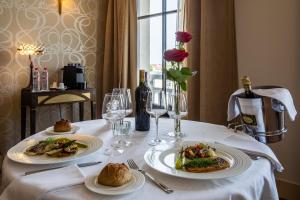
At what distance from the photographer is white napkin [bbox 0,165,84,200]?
740 millimetres

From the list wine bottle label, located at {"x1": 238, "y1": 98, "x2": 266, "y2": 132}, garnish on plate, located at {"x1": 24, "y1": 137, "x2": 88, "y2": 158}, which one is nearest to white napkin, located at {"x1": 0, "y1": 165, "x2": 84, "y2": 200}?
garnish on plate, located at {"x1": 24, "y1": 137, "x2": 88, "y2": 158}

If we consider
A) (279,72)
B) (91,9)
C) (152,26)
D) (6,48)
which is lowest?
(279,72)

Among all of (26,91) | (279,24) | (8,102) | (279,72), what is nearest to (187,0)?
(279,24)

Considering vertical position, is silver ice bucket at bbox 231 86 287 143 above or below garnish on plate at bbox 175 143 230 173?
above

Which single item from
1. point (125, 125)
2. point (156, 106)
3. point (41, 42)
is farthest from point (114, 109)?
point (41, 42)

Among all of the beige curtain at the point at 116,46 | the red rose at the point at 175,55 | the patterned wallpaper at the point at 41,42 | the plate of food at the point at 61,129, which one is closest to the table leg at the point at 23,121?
the patterned wallpaper at the point at 41,42

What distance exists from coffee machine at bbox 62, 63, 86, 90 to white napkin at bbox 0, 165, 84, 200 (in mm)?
2287

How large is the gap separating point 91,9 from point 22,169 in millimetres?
3020

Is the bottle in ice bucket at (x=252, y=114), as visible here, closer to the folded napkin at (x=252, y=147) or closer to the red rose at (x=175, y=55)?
the folded napkin at (x=252, y=147)

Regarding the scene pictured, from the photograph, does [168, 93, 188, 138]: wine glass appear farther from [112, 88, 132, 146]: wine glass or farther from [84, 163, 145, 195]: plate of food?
[84, 163, 145, 195]: plate of food

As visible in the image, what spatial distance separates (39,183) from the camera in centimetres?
77

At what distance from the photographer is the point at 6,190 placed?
2.62 ft

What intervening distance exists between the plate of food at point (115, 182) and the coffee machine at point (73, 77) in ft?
7.82

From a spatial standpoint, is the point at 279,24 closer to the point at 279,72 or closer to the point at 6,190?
the point at 279,72
